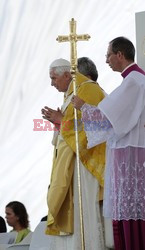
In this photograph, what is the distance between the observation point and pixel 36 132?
7062 millimetres

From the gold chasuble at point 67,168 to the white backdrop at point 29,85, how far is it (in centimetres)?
221

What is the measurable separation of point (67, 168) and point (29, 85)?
103 inches

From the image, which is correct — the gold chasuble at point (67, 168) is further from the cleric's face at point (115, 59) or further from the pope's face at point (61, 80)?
the cleric's face at point (115, 59)

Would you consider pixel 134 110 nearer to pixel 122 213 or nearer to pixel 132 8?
pixel 122 213

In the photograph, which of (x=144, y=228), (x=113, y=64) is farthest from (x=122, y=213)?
(x=113, y=64)

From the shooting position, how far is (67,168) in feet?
15.1

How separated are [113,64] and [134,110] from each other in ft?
1.14

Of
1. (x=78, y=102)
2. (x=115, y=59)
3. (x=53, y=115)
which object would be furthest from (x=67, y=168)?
(x=115, y=59)

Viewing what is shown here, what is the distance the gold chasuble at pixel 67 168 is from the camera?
15.0ft

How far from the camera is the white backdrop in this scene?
6.99 metres

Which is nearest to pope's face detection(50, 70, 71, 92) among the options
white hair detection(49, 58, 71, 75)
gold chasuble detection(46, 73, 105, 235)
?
white hair detection(49, 58, 71, 75)

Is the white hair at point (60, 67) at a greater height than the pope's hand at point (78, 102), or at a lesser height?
greater

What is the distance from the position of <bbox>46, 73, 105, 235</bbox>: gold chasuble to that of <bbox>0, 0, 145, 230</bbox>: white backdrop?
7.24 feet

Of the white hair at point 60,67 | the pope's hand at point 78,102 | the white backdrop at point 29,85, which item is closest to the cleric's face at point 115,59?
the pope's hand at point 78,102
